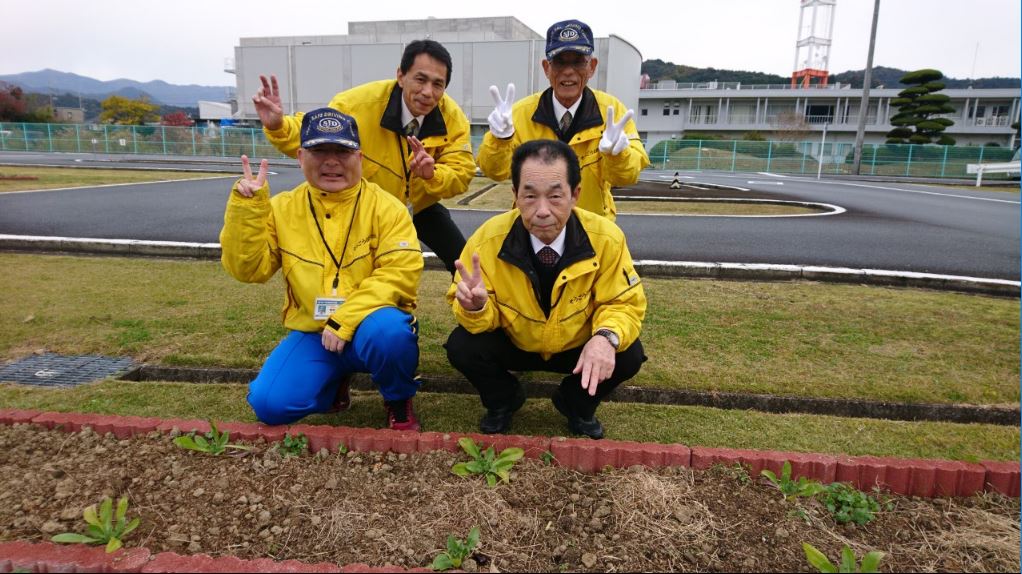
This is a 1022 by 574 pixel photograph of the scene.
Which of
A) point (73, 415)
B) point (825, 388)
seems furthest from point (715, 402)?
point (73, 415)

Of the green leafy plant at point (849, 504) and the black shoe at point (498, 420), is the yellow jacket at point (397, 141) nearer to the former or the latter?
the black shoe at point (498, 420)

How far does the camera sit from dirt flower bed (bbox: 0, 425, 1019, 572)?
203 cm

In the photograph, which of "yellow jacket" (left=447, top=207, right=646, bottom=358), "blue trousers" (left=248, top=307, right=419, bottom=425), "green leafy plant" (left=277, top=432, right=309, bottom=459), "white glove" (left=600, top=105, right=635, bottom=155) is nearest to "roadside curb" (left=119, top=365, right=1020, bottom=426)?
"blue trousers" (left=248, top=307, right=419, bottom=425)

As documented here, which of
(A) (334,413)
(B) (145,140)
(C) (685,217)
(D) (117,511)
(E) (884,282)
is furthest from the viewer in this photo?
(B) (145,140)

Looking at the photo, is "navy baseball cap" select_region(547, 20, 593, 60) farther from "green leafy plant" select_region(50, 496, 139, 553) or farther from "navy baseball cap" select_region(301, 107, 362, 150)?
"green leafy plant" select_region(50, 496, 139, 553)

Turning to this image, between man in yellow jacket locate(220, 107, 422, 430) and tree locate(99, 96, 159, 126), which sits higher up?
tree locate(99, 96, 159, 126)

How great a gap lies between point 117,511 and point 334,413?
4.17ft

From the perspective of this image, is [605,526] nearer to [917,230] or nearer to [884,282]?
[884,282]

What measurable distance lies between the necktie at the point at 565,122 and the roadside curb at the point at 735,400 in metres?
1.50

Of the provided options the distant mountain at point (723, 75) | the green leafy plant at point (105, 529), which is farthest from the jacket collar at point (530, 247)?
the distant mountain at point (723, 75)

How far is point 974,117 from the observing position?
4934cm

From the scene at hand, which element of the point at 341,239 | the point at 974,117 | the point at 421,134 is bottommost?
the point at 341,239

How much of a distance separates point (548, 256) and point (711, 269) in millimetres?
3854

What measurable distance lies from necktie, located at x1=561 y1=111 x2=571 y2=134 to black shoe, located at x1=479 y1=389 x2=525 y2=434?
5.17 ft
